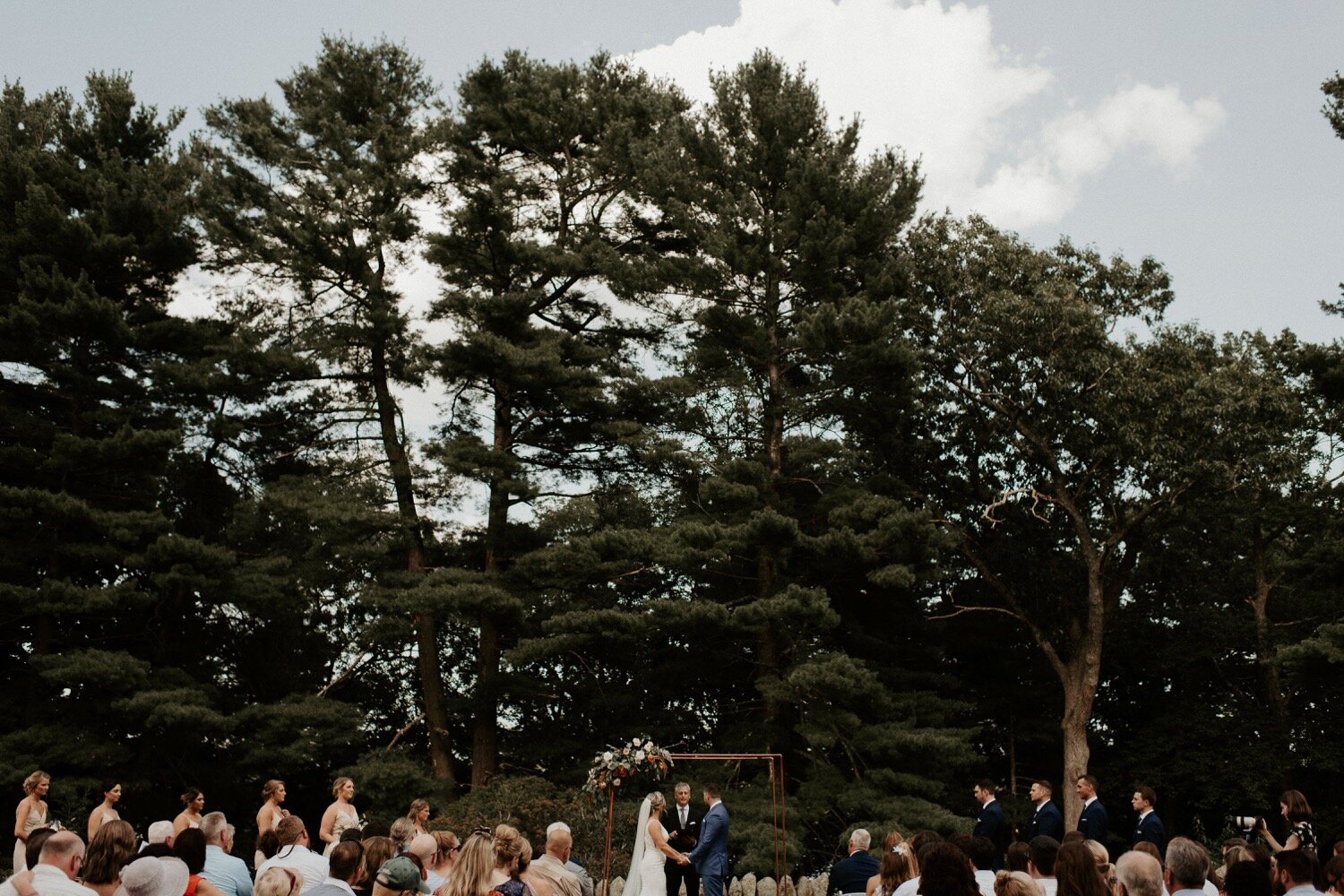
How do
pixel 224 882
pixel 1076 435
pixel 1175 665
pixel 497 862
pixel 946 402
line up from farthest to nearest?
pixel 1175 665
pixel 946 402
pixel 1076 435
pixel 224 882
pixel 497 862

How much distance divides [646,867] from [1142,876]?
710 centimetres

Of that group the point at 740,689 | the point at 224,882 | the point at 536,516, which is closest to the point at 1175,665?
the point at 740,689

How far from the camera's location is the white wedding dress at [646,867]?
433 inches

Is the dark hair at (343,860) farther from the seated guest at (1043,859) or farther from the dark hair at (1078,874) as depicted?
the seated guest at (1043,859)

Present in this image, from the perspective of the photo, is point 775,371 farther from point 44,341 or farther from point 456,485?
point 44,341

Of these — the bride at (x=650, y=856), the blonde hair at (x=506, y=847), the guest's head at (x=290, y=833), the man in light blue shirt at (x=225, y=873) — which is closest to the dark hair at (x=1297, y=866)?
the blonde hair at (x=506, y=847)

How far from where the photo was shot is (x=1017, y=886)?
15.1ft

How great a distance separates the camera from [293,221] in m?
21.8

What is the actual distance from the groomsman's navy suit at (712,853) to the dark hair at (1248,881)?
6533 mm

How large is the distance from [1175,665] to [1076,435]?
744cm

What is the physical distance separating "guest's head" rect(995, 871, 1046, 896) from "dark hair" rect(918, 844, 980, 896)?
127mm

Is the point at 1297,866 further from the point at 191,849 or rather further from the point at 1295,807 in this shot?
the point at 191,849

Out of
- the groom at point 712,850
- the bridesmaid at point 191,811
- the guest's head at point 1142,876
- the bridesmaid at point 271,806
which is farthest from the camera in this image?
the groom at point 712,850

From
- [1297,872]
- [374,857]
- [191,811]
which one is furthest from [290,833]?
[1297,872]
